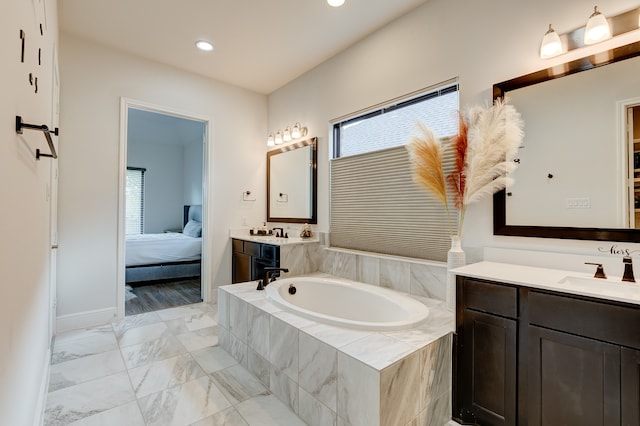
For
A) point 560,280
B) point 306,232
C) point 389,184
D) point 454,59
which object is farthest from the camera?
point 306,232

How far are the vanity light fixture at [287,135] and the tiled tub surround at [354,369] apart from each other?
2.29m

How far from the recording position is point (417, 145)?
213 cm

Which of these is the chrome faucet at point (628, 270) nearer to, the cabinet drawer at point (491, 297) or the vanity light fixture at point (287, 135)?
the cabinet drawer at point (491, 297)

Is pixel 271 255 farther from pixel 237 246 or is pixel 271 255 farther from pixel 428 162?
pixel 428 162

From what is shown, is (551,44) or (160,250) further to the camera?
(160,250)

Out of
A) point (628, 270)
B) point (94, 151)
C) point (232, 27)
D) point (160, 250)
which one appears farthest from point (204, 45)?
point (628, 270)

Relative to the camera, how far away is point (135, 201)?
6738 mm

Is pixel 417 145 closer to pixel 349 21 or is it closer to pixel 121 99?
pixel 349 21

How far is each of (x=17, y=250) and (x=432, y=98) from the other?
2.73 m

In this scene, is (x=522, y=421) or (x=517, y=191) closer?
(x=522, y=421)

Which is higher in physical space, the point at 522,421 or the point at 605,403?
the point at 605,403

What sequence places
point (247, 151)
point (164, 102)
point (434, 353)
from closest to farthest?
point (434, 353) → point (164, 102) → point (247, 151)

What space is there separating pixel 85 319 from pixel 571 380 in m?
3.88

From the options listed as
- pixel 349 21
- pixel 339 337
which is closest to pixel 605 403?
pixel 339 337
